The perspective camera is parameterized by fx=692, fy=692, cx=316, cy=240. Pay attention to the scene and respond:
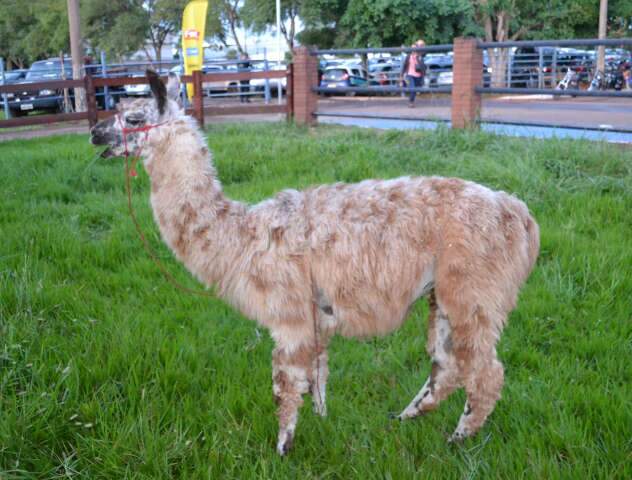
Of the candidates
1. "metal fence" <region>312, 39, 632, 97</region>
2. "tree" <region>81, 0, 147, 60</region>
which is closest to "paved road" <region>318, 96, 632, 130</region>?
"metal fence" <region>312, 39, 632, 97</region>

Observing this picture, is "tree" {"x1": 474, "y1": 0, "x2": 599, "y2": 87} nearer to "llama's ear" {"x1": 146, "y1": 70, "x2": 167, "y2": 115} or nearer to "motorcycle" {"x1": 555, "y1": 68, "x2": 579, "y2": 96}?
"motorcycle" {"x1": 555, "y1": 68, "x2": 579, "y2": 96}

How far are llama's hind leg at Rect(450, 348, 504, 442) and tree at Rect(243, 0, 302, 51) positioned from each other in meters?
35.2

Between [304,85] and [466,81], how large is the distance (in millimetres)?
4160

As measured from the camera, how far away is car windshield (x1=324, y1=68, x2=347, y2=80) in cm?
2548

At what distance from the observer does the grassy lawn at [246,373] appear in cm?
317

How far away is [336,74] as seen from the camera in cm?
2566

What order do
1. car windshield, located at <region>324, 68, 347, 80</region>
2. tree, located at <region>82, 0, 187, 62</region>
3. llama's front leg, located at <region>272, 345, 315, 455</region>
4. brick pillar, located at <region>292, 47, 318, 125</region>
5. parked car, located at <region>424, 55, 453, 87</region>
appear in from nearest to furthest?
llama's front leg, located at <region>272, 345, 315, 455</region> < brick pillar, located at <region>292, 47, 318, 125</region> < parked car, located at <region>424, 55, 453, 87</region> < car windshield, located at <region>324, 68, 347, 80</region> < tree, located at <region>82, 0, 187, 62</region>

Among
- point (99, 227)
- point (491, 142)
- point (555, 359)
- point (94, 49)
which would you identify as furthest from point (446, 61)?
point (94, 49)

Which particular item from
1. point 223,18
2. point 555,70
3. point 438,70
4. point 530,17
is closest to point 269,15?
point 223,18

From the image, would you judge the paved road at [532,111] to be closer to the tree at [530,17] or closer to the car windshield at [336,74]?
the car windshield at [336,74]

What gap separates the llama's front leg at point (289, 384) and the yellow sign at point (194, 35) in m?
18.0

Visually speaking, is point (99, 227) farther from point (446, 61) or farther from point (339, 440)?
point (446, 61)

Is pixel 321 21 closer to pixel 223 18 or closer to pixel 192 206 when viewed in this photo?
pixel 223 18

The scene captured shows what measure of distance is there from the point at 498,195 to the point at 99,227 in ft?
15.0
